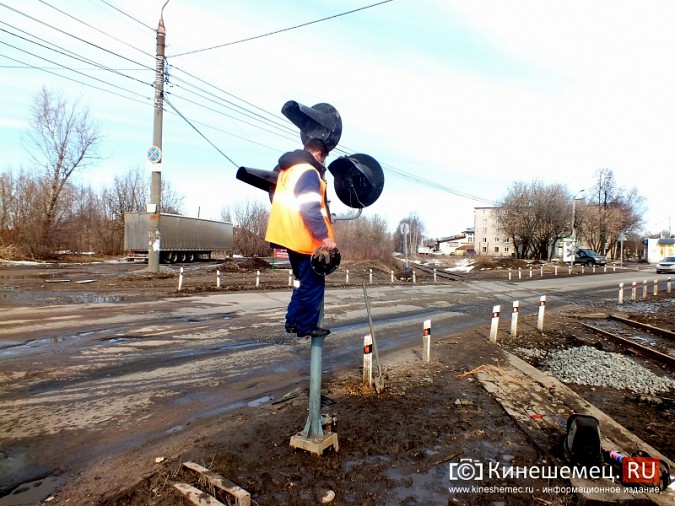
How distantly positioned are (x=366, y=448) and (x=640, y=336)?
10888mm

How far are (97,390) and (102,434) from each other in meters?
1.35

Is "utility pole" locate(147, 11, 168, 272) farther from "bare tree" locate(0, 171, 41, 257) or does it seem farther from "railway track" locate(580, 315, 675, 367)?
"bare tree" locate(0, 171, 41, 257)

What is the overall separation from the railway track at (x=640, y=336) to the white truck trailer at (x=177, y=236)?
26.3 metres

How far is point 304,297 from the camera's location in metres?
2.91

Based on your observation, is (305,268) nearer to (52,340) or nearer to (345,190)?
(345,190)

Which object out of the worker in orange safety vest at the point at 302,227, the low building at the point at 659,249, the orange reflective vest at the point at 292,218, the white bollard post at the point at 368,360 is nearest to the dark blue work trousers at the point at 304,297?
the worker in orange safety vest at the point at 302,227

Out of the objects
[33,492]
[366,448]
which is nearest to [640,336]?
[366,448]

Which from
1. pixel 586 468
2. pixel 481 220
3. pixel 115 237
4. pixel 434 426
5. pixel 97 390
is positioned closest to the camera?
pixel 586 468

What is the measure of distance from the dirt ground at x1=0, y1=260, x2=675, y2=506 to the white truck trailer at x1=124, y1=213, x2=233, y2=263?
86.3ft

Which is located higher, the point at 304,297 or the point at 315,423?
the point at 304,297

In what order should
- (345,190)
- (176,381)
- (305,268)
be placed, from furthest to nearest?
(176,381)
(345,190)
(305,268)

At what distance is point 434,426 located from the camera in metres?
3.92

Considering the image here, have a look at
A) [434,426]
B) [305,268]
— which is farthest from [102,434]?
[434,426]

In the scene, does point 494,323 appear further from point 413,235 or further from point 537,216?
point 413,235
